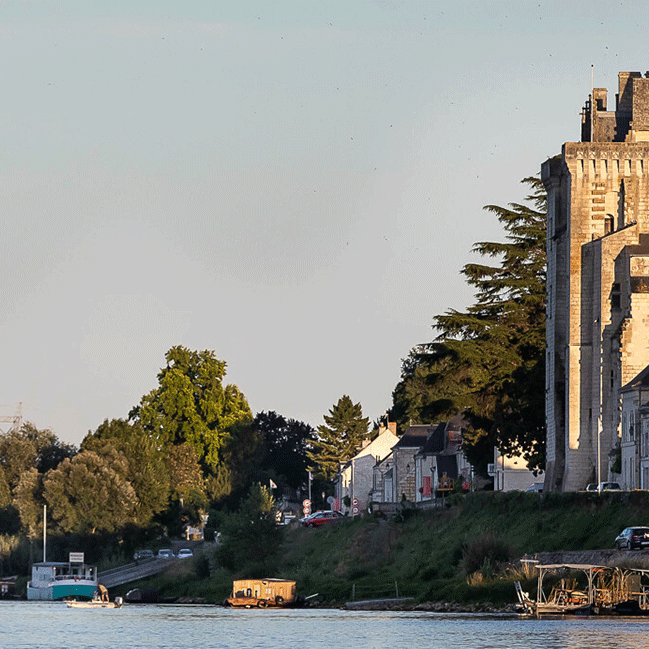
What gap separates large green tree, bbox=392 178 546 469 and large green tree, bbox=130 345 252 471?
51.5 m

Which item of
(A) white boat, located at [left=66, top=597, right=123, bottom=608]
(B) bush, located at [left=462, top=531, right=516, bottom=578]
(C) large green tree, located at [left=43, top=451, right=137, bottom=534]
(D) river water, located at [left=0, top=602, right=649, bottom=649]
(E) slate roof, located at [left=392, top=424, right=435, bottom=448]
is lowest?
(D) river water, located at [left=0, top=602, right=649, bottom=649]

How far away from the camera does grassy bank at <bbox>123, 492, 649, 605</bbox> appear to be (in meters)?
Answer: 84.7

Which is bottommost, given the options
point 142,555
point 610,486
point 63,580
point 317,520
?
point 63,580

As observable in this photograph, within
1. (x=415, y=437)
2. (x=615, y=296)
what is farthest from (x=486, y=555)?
(x=415, y=437)

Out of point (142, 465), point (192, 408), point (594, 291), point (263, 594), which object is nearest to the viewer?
point (594, 291)

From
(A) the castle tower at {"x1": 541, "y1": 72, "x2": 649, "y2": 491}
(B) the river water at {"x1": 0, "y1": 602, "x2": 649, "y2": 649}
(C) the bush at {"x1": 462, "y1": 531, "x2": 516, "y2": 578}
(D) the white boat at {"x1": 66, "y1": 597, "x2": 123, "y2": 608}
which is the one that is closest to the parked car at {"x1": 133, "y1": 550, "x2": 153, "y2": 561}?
(D) the white boat at {"x1": 66, "y1": 597, "x2": 123, "y2": 608}

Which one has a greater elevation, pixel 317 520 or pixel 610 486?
pixel 317 520

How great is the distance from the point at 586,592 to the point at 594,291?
Result: 25.5 m

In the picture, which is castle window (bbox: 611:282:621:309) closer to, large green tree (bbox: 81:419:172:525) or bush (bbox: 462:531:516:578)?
bush (bbox: 462:531:516:578)

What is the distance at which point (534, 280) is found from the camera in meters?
112

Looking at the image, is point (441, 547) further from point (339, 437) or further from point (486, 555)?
point (339, 437)

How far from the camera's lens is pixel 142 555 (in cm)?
13550

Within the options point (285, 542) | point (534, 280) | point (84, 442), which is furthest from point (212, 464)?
point (534, 280)

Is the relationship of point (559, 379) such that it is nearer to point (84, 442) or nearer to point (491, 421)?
point (491, 421)
